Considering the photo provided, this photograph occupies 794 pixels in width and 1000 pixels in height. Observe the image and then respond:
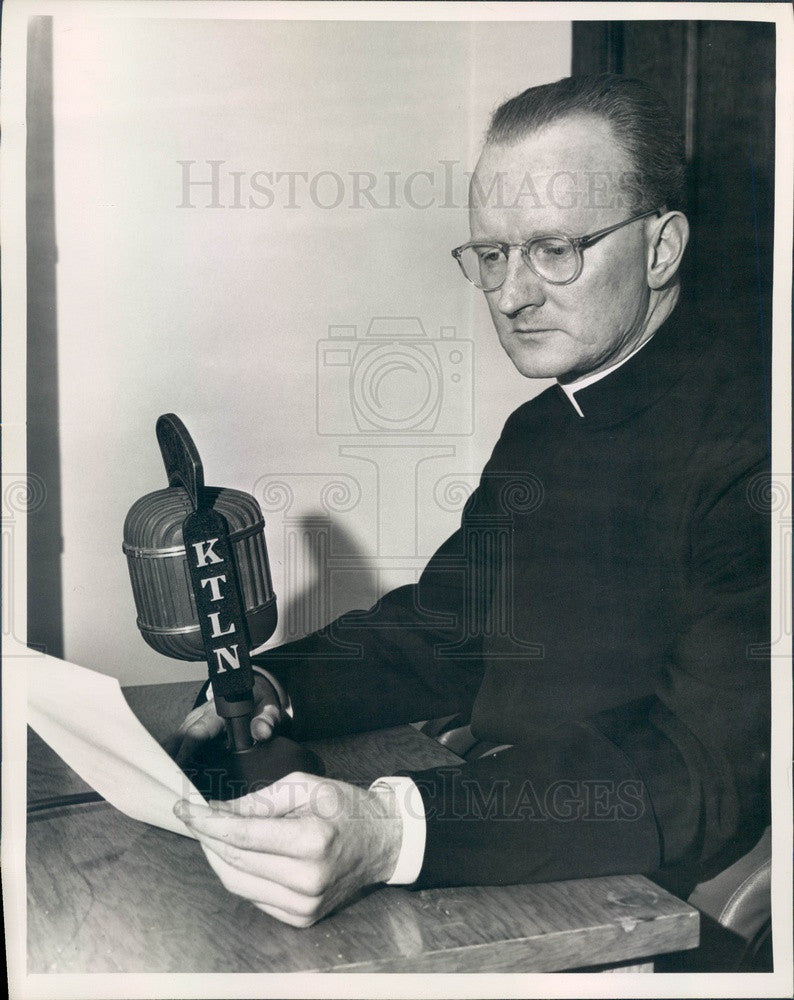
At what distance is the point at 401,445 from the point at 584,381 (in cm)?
32

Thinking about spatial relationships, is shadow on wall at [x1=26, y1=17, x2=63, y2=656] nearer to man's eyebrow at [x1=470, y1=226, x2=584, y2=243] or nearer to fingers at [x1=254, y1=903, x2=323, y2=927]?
fingers at [x1=254, y1=903, x2=323, y2=927]

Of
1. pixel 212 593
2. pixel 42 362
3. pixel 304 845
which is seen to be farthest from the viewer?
pixel 42 362

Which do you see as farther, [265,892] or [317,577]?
[317,577]

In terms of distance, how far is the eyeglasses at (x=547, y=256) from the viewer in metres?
1.52

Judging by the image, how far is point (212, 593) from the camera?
1.51 meters

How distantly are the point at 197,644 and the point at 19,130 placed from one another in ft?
2.95

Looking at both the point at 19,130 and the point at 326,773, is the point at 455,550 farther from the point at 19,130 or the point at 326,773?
the point at 19,130

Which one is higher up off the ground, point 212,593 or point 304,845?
point 212,593

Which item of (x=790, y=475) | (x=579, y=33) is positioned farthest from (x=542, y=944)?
(x=579, y=33)

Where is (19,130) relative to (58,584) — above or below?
above

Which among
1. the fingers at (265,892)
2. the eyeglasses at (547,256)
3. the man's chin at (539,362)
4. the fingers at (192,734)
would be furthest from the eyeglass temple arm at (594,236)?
the fingers at (265,892)

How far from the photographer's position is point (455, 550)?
5.26ft

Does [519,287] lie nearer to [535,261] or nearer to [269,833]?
[535,261]

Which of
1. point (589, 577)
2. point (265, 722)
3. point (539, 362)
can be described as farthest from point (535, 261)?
point (265, 722)
